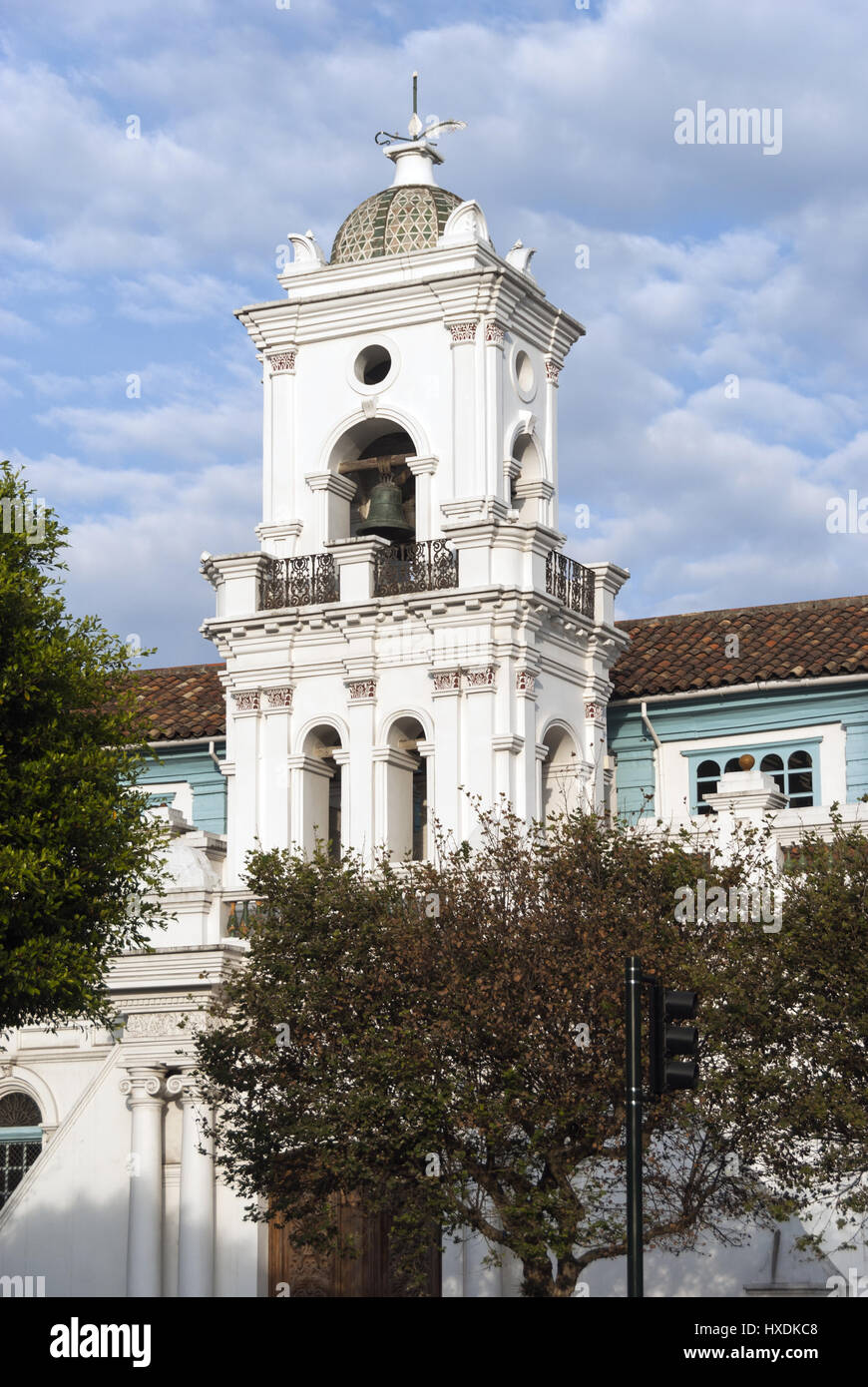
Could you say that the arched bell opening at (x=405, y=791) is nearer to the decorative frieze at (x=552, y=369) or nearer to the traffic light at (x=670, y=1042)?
the decorative frieze at (x=552, y=369)

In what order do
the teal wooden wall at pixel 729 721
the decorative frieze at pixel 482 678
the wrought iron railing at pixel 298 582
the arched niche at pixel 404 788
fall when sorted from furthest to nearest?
the teal wooden wall at pixel 729 721 < the wrought iron railing at pixel 298 582 < the arched niche at pixel 404 788 < the decorative frieze at pixel 482 678

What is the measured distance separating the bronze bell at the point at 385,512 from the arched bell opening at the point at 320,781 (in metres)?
3.82

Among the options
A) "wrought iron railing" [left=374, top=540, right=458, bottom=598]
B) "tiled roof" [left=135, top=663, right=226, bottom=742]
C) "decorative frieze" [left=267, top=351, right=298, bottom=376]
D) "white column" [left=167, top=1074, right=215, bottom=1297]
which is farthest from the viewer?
"tiled roof" [left=135, top=663, right=226, bottom=742]

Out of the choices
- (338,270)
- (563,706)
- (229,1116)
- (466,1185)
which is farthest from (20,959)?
(338,270)

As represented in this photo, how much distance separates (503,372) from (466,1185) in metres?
19.2

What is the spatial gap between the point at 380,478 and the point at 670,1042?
2516 centimetres

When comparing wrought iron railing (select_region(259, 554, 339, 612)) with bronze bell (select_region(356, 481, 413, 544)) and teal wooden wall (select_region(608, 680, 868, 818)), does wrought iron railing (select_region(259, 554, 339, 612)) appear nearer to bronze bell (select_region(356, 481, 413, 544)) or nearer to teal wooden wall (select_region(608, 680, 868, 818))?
bronze bell (select_region(356, 481, 413, 544))

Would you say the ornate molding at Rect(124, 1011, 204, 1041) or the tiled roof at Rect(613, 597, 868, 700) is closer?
the ornate molding at Rect(124, 1011, 204, 1041)

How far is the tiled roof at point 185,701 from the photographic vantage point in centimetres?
4656

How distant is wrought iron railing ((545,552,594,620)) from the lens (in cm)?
4244

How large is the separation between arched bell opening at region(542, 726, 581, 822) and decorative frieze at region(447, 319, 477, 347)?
284 inches

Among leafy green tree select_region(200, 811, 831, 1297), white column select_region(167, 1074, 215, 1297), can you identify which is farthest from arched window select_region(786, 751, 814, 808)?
leafy green tree select_region(200, 811, 831, 1297)

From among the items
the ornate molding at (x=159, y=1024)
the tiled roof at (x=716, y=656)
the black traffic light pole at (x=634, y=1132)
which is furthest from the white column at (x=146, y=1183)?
the black traffic light pole at (x=634, y=1132)
